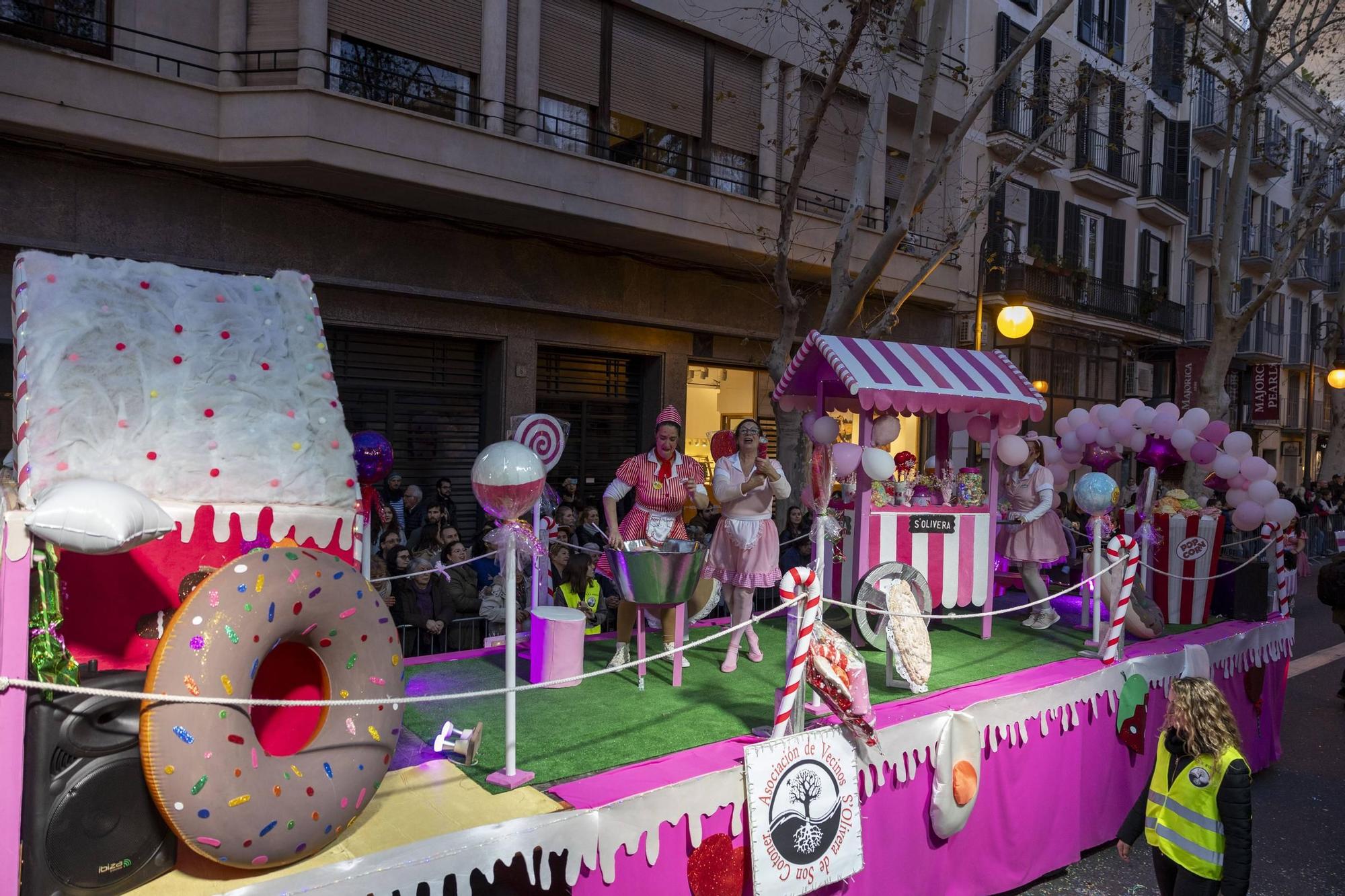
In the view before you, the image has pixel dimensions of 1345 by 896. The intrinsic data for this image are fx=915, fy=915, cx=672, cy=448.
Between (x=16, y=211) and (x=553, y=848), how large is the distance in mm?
8454

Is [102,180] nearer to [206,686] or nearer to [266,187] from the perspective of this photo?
[266,187]

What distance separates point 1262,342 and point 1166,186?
30.9 feet

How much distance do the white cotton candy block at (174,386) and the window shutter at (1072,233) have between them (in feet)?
65.0

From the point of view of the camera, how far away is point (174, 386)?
3436 mm

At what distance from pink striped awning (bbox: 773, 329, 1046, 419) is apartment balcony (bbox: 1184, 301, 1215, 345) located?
2125 centimetres

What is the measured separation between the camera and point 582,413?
43.5 feet

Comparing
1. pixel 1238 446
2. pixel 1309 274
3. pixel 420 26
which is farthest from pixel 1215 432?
pixel 1309 274

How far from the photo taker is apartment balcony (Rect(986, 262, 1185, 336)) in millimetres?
19078

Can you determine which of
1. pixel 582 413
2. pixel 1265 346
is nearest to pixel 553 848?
pixel 582 413

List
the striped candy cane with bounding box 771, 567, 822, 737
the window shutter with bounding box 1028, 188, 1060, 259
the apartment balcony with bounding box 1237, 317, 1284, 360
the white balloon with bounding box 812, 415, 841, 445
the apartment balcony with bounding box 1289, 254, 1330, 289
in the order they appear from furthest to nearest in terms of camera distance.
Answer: the apartment balcony with bounding box 1289, 254, 1330, 289
the apartment balcony with bounding box 1237, 317, 1284, 360
the window shutter with bounding box 1028, 188, 1060, 259
the white balloon with bounding box 812, 415, 841, 445
the striped candy cane with bounding box 771, 567, 822, 737

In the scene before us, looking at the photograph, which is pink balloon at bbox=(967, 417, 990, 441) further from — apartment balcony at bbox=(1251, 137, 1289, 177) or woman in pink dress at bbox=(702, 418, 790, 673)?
apartment balcony at bbox=(1251, 137, 1289, 177)

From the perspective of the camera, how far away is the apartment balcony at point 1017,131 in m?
18.1

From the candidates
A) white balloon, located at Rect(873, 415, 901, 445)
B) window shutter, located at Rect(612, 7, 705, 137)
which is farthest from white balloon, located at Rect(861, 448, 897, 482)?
window shutter, located at Rect(612, 7, 705, 137)

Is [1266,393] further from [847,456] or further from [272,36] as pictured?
[272,36]
